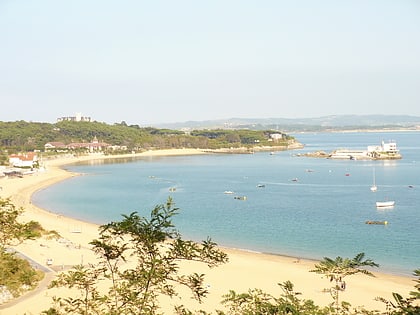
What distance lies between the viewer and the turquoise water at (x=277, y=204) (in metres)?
23.7

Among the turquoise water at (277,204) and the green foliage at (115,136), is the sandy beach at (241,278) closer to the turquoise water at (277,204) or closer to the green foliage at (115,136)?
the turquoise water at (277,204)

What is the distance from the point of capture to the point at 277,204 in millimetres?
35781

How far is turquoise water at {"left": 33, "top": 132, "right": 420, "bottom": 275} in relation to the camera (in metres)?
23.7

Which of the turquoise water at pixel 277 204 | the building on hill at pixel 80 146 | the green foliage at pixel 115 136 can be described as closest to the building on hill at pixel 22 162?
the turquoise water at pixel 277 204

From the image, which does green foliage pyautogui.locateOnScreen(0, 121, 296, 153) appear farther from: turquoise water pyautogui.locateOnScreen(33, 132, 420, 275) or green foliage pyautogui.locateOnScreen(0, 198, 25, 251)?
green foliage pyautogui.locateOnScreen(0, 198, 25, 251)

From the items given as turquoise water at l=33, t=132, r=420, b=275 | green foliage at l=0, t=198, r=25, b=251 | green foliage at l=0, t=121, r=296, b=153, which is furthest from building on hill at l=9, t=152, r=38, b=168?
green foliage at l=0, t=198, r=25, b=251

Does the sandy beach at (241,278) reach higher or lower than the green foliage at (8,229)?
lower

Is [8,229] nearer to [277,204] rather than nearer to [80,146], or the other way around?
[277,204]

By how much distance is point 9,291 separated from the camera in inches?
543

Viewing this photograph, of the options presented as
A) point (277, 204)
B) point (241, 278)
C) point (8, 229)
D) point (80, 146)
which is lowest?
point (277, 204)

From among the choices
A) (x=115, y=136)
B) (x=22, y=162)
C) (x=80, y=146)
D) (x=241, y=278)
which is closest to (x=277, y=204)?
(x=241, y=278)

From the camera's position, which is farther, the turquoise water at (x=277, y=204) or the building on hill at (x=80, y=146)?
the building on hill at (x=80, y=146)

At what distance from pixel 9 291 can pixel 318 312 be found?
10.6 metres

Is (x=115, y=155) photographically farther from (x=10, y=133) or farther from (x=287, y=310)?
(x=287, y=310)
